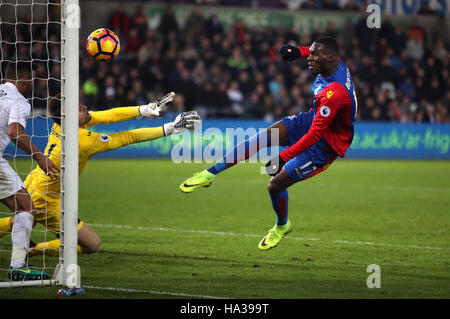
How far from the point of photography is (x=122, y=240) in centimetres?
870

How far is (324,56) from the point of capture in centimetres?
723

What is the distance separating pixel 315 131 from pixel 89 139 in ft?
7.60

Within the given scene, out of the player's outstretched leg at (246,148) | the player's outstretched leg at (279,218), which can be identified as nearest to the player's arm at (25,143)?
the player's outstretched leg at (246,148)

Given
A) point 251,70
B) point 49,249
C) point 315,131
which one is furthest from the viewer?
point 251,70

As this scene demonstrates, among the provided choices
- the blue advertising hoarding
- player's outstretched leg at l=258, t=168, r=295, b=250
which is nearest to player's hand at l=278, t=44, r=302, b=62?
player's outstretched leg at l=258, t=168, r=295, b=250

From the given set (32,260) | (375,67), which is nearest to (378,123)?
(375,67)

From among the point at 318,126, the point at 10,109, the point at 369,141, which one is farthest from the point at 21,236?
the point at 369,141

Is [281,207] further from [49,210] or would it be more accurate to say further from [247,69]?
[247,69]

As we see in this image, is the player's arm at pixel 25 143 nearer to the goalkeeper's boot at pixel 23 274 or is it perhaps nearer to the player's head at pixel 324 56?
the goalkeeper's boot at pixel 23 274

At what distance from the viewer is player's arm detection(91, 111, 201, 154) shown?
6.89m

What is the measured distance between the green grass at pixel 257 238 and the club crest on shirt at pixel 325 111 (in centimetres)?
160

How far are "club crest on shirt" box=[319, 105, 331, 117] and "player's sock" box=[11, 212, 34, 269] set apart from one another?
309cm

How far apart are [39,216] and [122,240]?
1.66 metres
